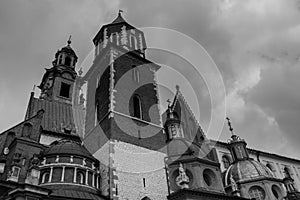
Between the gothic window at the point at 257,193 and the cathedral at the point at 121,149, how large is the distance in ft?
0.28

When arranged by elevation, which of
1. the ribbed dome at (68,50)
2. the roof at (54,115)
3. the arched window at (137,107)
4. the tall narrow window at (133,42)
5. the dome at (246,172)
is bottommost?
the dome at (246,172)

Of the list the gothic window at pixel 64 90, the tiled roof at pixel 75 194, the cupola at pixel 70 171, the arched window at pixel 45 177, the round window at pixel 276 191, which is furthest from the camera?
the gothic window at pixel 64 90

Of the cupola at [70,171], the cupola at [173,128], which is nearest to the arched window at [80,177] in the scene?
the cupola at [70,171]

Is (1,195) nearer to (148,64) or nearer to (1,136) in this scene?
(1,136)

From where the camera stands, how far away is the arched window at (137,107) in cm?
2283

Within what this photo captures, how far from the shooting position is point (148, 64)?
27469mm

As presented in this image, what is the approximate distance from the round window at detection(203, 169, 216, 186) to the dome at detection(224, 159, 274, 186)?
15.7ft

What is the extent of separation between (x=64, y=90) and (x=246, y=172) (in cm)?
2821

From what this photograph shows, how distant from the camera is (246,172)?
25859 millimetres

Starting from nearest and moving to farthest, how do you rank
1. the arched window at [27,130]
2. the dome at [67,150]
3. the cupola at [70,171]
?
1. the cupola at [70,171]
2. the dome at [67,150]
3. the arched window at [27,130]

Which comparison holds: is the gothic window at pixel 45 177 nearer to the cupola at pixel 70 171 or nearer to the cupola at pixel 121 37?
the cupola at pixel 70 171

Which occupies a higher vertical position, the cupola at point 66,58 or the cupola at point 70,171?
the cupola at point 66,58

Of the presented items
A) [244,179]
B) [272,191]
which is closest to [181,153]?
[244,179]

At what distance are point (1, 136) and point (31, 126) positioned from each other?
8.86ft
